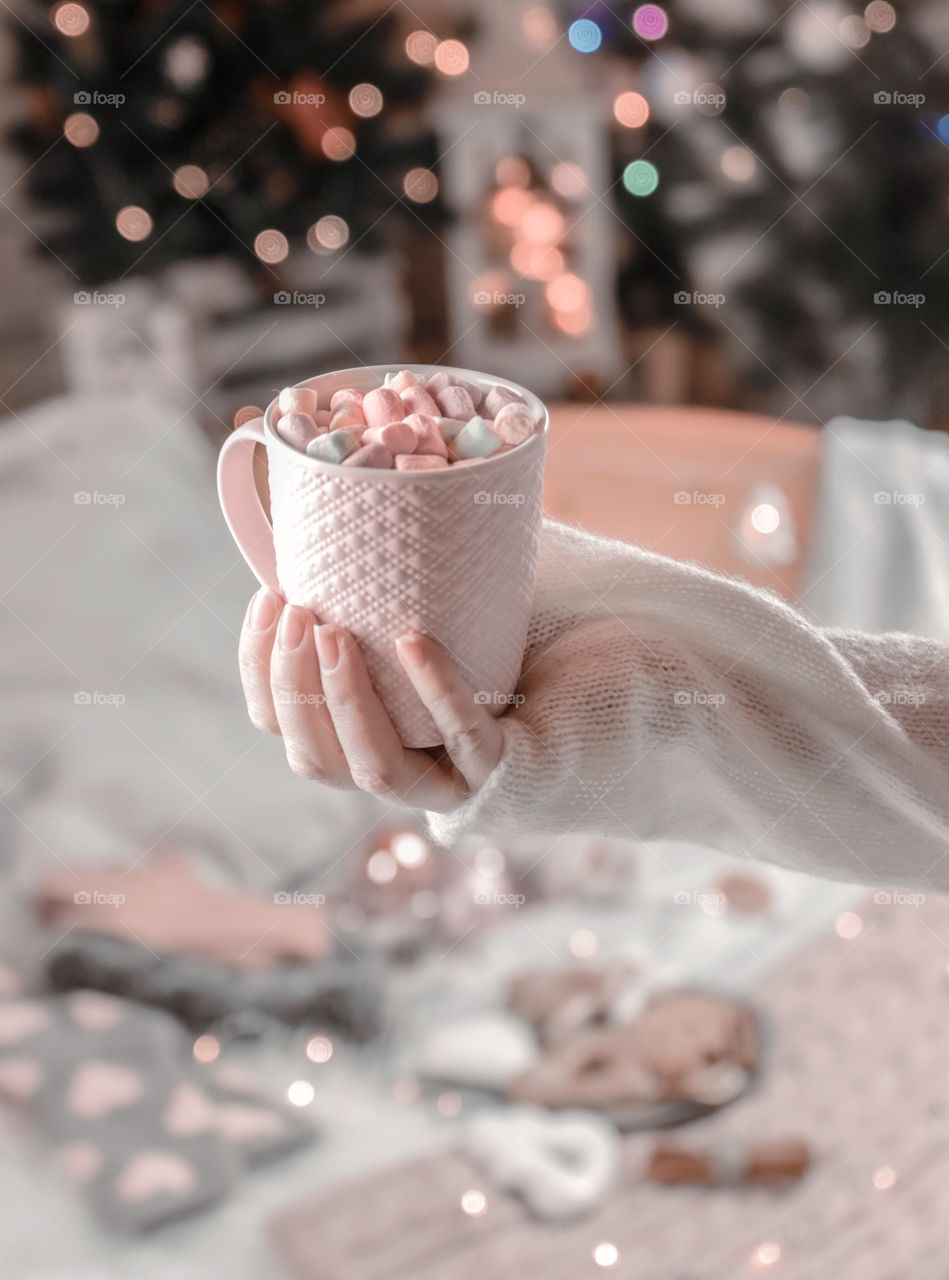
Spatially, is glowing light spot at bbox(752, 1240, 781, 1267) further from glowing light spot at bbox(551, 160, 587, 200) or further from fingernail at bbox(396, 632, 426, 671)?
glowing light spot at bbox(551, 160, 587, 200)

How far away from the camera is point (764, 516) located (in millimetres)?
1806

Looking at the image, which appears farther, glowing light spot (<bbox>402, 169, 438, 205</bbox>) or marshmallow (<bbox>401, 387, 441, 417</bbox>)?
glowing light spot (<bbox>402, 169, 438, 205</bbox>)

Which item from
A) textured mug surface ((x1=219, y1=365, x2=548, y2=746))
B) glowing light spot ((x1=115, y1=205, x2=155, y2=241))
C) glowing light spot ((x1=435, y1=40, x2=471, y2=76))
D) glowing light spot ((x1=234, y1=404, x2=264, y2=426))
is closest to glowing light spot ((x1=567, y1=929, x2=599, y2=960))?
glowing light spot ((x1=234, y1=404, x2=264, y2=426))

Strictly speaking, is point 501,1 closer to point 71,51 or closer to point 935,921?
point 71,51

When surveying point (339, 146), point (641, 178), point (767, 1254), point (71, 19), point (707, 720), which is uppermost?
point (71, 19)

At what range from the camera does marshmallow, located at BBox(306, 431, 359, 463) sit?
0.47 meters

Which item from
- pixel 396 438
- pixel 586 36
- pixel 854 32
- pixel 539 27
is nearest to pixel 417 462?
pixel 396 438

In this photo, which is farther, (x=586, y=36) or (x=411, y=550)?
(x=586, y=36)

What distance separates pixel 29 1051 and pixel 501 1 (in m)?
2.34

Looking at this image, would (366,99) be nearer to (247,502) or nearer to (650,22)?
(650,22)

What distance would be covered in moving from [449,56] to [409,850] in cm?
181

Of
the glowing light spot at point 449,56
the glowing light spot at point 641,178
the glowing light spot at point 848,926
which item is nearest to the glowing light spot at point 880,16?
the glowing light spot at point 641,178

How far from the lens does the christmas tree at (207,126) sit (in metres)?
1.95

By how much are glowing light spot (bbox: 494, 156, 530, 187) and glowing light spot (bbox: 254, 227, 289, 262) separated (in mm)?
505
